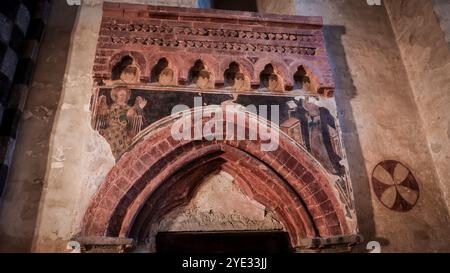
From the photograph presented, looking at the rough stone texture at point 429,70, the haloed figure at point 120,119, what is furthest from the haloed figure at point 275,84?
the rough stone texture at point 429,70

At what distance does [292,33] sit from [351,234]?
88.7 inches

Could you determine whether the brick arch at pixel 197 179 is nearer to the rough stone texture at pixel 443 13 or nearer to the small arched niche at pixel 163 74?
the small arched niche at pixel 163 74

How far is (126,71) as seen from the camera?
10.6ft

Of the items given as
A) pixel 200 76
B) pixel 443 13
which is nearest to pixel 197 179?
pixel 200 76

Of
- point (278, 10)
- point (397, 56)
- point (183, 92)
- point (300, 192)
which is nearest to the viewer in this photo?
point (300, 192)

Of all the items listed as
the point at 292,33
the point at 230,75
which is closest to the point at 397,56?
the point at 292,33

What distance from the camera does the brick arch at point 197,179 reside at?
107 inches

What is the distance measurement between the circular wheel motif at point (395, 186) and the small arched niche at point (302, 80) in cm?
121

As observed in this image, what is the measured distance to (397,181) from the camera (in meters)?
3.40

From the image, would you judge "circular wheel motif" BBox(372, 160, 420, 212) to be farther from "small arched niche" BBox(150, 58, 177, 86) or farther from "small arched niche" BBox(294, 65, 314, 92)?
"small arched niche" BBox(150, 58, 177, 86)

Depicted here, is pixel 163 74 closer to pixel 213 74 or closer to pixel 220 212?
pixel 213 74

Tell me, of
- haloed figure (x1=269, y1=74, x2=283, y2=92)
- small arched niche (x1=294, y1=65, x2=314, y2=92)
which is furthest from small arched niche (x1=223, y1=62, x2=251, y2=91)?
small arched niche (x1=294, y1=65, x2=314, y2=92)

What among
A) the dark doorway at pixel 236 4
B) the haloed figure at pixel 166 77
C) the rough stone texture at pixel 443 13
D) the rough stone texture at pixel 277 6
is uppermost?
the dark doorway at pixel 236 4
